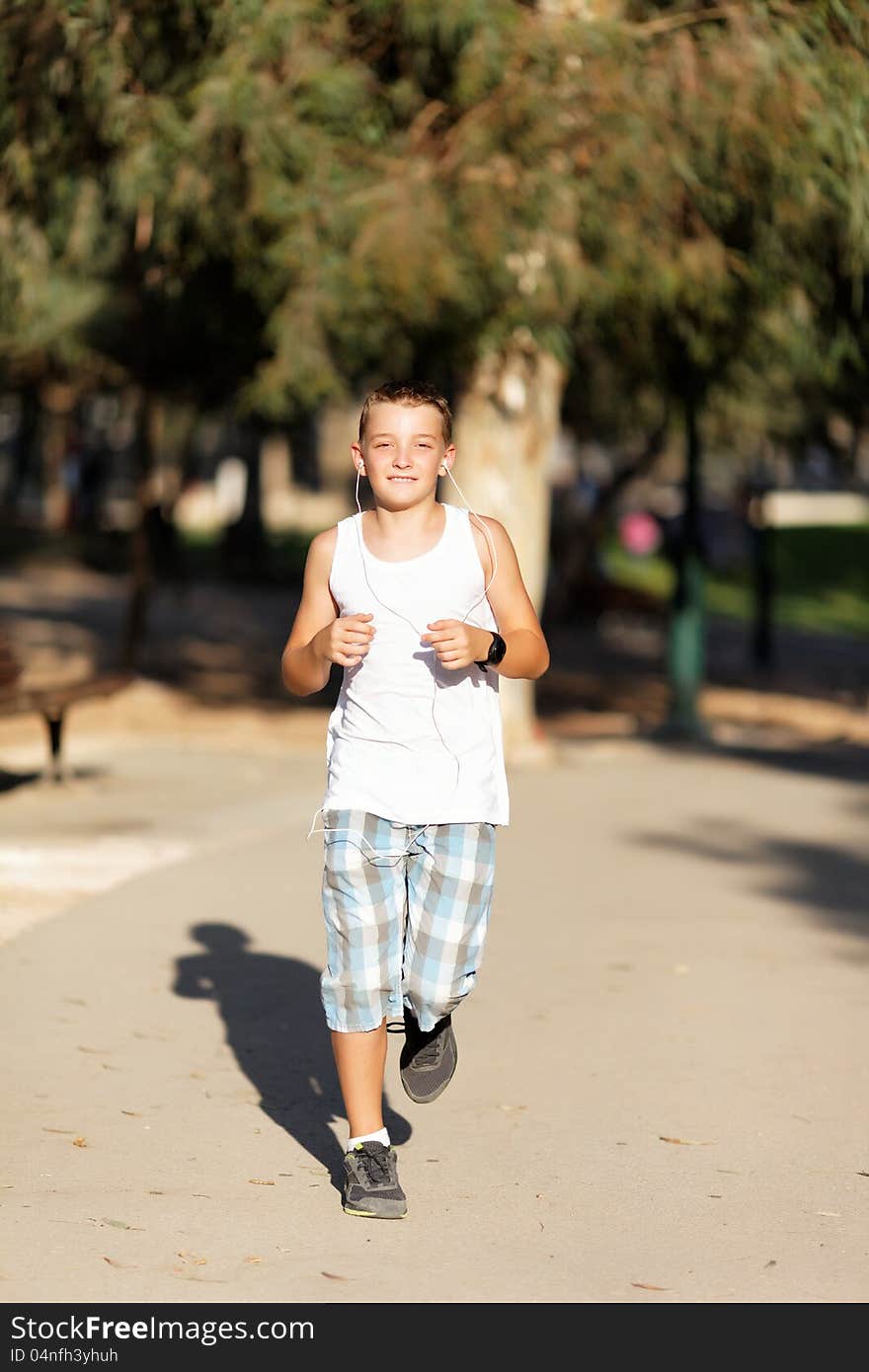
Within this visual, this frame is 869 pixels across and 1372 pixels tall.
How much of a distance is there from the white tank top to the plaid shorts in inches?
2.6

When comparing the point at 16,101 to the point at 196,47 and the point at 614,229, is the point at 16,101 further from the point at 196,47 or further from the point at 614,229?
the point at 614,229

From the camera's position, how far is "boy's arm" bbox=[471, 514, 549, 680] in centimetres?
535

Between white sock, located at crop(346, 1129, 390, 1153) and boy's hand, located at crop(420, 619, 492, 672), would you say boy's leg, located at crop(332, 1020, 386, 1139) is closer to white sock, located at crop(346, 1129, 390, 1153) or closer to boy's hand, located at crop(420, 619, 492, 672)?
white sock, located at crop(346, 1129, 390, 1153)

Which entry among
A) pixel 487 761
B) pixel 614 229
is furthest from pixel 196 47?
pixel 487 761

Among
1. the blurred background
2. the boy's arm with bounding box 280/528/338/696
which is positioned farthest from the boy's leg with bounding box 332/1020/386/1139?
the blurred background

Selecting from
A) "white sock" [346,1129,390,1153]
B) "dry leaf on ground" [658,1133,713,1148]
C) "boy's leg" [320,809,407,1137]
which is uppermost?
"boy's leg" [320,809,407,1137]

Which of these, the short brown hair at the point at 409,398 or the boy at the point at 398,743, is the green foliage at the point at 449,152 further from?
the boy at the point at 398,743

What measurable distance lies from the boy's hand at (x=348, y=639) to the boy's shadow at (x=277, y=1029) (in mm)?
1307

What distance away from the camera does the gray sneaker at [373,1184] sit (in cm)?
524

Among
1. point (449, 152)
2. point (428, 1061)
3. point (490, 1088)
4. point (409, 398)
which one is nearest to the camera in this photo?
point (409, 398)

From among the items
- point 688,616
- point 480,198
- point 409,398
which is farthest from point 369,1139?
point 688,616

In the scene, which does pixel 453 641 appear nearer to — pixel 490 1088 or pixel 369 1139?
pixel 369 1139

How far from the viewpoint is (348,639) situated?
200 inches

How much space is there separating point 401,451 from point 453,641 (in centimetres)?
56
